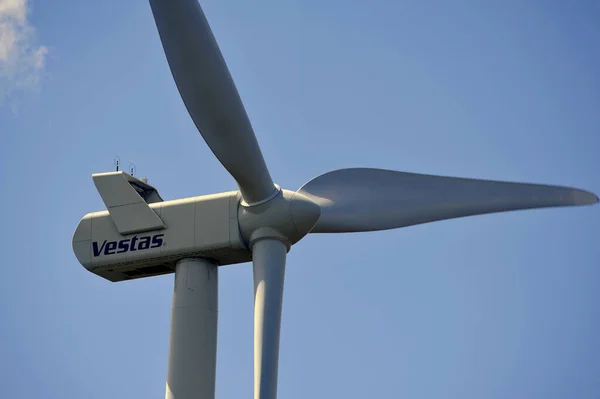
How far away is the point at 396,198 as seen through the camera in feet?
73.7

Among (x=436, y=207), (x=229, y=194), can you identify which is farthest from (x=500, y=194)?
(x=229, y=194)

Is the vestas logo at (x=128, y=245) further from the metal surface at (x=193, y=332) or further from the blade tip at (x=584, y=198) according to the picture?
the blade tip at (x=584, y=198)

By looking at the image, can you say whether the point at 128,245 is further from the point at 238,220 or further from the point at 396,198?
the point at 396,198

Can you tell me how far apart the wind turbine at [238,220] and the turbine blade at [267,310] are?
22 millimetres

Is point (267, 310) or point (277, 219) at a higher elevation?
point (277, 219)

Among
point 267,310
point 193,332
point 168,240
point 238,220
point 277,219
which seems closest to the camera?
point 267,310

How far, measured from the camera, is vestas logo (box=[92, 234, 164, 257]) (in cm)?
2239

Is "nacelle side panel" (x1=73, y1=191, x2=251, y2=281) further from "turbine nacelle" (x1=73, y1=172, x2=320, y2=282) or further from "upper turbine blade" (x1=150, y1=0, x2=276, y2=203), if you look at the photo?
"upper turbine blade" (x1=150, y1=0, x2=276, y2=203)

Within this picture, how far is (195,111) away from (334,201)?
4.36 m

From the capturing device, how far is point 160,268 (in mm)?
22797

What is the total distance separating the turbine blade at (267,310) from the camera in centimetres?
2005

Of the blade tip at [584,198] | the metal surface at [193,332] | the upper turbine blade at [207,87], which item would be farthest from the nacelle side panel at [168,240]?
the blade tip at [584,198]

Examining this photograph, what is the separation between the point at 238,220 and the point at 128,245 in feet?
8.23

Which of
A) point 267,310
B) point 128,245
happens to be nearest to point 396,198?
point 267,310
